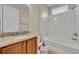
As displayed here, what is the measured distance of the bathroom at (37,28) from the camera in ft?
4.56

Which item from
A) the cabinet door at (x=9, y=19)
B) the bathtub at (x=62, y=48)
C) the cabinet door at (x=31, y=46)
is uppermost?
the cabinet door at (x=9, y=19)

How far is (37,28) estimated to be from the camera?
2.01 metres

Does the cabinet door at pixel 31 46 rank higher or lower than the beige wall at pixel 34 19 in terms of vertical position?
lower

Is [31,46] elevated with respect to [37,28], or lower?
lower

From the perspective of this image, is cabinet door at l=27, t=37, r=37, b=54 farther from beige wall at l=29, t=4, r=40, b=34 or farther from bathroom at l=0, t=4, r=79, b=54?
beige wall at l=29, t=4, r=40, b=34

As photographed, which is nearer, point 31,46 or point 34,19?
point 31,46

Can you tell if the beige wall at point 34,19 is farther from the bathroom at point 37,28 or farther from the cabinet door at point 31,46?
the cabinet door at point 31,46

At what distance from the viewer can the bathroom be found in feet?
4.56

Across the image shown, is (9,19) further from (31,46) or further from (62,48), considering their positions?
(62,48)

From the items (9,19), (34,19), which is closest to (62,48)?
(34,19)

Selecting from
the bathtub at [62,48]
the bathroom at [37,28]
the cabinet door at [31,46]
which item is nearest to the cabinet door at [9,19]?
the bathroom at [37,28]
